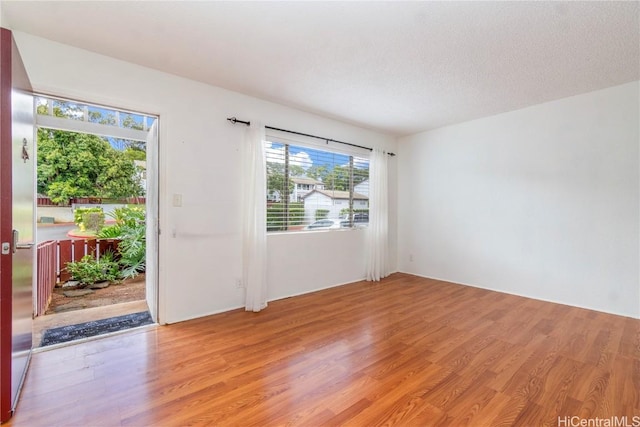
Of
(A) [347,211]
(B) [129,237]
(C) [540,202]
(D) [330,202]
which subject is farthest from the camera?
(B) [129,237]

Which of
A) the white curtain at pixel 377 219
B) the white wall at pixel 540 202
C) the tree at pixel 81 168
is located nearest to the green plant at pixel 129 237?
the tree at pixel 81 168

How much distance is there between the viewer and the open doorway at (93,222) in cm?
306

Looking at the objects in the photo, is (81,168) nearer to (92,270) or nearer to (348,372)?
(92,270)

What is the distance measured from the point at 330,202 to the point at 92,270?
3824 mm

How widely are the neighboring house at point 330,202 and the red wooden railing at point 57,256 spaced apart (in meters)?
3.18

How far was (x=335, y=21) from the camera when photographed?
6.75 feet

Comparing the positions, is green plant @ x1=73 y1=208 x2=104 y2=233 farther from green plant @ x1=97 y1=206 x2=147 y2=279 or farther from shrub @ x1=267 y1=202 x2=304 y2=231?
shrub @ x1=267 y1=202 x2=304 y2=231

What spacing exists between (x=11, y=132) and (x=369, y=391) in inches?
101

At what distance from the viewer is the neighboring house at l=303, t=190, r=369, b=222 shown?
4141 mm

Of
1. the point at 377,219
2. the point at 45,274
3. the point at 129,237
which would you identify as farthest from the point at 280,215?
the point at 129,237

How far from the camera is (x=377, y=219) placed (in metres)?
4.79

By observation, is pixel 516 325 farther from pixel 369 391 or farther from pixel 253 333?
pixel 253 333

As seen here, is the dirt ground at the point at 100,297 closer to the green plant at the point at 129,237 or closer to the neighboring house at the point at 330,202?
Answer: the green plant at the point at 129,237

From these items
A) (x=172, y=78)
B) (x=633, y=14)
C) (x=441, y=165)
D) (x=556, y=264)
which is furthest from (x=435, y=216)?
(x=172, y=78)
